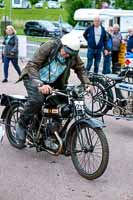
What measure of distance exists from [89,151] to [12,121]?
165 cm

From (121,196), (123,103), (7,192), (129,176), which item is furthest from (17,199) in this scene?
(123,103)

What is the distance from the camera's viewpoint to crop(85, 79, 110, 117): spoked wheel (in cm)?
932

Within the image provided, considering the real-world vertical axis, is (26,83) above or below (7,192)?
above

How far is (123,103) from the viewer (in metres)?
8.82

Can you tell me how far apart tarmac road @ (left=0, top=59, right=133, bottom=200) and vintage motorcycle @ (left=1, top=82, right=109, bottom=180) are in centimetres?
17

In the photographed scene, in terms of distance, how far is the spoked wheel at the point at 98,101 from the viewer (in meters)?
9.32

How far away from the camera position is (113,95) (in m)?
9.33

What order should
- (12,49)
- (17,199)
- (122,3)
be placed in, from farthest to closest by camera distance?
1. (122,3)
2. (12,49)
3. (17,199)

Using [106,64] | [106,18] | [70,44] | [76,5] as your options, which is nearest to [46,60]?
[70,44]

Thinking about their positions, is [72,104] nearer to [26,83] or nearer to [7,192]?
[26,83]

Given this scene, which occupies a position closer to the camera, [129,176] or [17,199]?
[17,199]

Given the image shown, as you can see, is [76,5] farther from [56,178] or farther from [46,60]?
[56,178]

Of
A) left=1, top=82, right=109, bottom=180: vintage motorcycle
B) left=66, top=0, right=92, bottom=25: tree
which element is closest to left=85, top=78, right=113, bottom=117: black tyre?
left=1, top=82, right=109, bottom=180: vintage motorcycle

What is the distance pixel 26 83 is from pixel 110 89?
9.68ft
